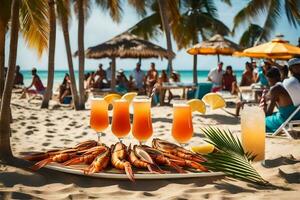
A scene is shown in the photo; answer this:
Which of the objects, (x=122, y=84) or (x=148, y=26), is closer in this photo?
(x=122, y=84)

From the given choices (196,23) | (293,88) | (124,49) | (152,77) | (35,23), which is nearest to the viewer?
(293,88)

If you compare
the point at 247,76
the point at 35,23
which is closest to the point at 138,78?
the point at 247,76

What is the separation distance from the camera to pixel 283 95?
5.63 m

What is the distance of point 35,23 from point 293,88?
153 inches

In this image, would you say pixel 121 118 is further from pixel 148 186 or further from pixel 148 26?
pixel 148 26

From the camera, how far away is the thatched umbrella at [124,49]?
43.1 ft

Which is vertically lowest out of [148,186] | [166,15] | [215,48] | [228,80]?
[148,186]

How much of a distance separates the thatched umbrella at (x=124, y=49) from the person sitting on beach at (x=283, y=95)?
7.51 metres

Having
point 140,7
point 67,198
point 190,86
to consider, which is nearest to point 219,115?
point 190,86

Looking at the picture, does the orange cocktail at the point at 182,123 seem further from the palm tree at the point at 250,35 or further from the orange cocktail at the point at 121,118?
the palm tree at the point at 250,35

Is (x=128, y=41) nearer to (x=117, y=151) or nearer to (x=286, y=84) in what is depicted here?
(x=286, y=84)

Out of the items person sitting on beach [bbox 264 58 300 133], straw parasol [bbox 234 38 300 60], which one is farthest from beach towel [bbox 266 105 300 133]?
straw parasol [bbox 234 38 300 60]

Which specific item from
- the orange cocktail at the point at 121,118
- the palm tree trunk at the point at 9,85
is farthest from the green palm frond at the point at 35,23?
the orange cocktail at the point at 121,118

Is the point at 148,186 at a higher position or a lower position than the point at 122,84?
lower
